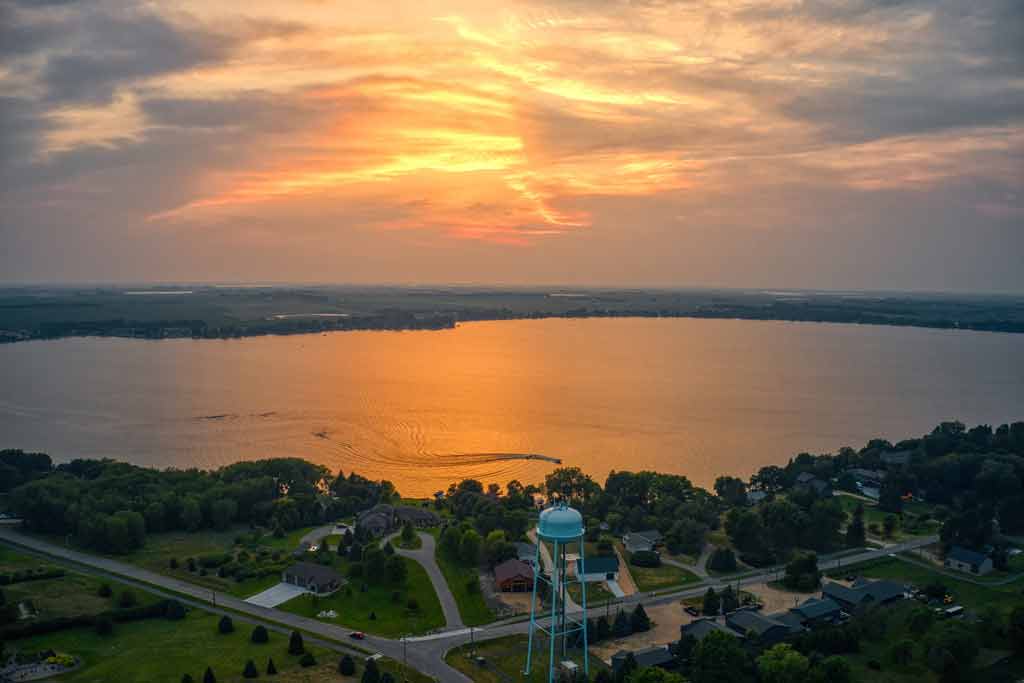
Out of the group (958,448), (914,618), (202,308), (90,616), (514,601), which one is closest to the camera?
(914,618)

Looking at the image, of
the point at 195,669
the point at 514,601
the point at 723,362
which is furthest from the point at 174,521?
the point at 723,362

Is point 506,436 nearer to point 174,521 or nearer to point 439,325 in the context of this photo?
point 174,521

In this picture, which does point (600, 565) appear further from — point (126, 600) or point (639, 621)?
point (126, 600)

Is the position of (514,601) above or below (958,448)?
below

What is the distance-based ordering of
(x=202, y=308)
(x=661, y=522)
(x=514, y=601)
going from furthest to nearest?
(x=202, y=308) < (x=661, y=522) < (x=514, y=601)

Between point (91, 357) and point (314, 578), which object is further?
point (91, 357)

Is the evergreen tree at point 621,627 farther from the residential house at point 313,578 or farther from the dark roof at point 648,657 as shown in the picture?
the residential house at point 313,578

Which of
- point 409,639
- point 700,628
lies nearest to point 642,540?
point 700,628
